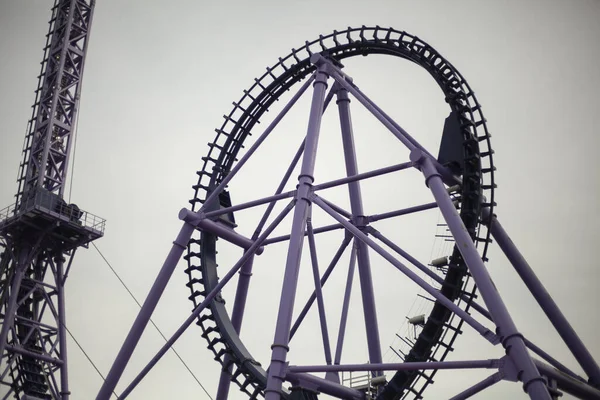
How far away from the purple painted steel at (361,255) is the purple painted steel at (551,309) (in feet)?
12.7

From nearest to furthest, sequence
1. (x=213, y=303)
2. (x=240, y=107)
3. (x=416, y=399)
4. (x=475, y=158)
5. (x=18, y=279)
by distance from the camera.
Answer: (x=416, y=399) → (x=475, y=158) → (x=213, y=303) → (x=240, y=107) → (x=18, y=279)

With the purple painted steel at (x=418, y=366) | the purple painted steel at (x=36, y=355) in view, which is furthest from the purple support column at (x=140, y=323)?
the purple painted steel at (x=36, y=355)

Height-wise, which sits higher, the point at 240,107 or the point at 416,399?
the point at 240,107

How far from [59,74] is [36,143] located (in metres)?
3.21

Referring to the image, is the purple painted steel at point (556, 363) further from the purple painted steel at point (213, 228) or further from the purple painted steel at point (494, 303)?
the purple painted steel at point (213, 228)

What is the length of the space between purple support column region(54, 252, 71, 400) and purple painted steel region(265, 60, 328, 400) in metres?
15.4

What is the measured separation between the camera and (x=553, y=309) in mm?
17531

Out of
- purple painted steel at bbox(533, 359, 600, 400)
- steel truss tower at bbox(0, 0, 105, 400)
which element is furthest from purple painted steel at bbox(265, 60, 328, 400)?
steel truss tower at bbox(0, 0, 105, 400)

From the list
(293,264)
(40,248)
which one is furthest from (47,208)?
(293,264)

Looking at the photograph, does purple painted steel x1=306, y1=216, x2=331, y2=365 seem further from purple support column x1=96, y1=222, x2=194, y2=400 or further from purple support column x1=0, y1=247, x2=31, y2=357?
purple support column x1=0, y1=247, x2=31, y2=357

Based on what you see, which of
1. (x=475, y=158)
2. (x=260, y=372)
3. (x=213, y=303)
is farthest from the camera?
(x=213, y=303)

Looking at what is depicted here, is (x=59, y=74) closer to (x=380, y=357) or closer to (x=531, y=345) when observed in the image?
(x=380, y=357)

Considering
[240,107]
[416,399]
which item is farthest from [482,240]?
[240,107]

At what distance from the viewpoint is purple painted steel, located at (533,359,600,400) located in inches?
573
